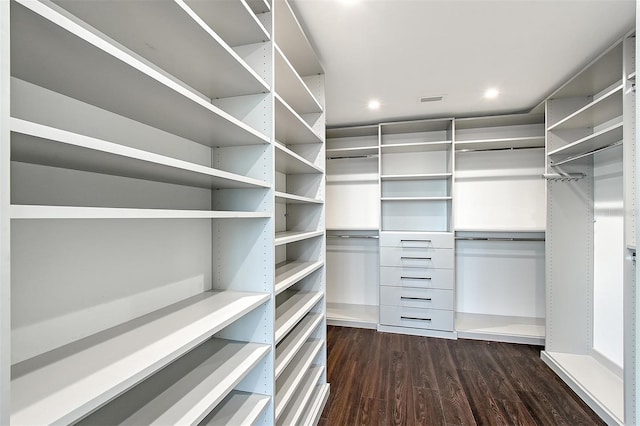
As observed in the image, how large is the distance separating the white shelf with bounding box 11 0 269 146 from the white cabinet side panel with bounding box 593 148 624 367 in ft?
9.62

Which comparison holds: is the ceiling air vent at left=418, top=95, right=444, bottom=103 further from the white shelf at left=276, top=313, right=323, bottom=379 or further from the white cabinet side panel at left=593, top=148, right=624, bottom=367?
the white shelf at left=276, top=313, right=323, bottom=379

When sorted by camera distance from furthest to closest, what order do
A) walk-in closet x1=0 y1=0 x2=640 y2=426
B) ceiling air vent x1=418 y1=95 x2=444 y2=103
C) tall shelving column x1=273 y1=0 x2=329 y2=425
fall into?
ceiling air vent x1=418 y1=95 x2=444 y2=103, tall shelving column x1=273 y1=0 x2=329 y2=425, walk-in closet x1=0 y1=0 x2=640 y2=426

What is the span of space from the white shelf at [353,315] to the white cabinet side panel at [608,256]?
2.02 metres

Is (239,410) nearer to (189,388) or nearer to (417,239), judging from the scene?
(189,388)

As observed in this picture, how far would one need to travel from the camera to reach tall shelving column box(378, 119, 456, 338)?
3256 mm

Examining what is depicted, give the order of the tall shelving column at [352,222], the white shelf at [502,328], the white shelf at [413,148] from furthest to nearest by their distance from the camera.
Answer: the tall shelving column at [352,222]
the white shelf at [413,148]
the white shelf at [502,328]

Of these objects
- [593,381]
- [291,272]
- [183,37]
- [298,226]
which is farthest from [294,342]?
[593,381]

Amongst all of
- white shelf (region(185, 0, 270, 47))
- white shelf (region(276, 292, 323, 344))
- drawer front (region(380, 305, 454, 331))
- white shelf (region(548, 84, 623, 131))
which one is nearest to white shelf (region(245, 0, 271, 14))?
white shelf (region(185, 0, 270, 47))

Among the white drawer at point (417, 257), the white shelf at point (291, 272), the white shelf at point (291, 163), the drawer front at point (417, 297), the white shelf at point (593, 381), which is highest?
the white shelf at point (291, 163)

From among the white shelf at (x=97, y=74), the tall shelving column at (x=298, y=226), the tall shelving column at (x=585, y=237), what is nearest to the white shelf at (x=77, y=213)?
the white shelf at (x=97, y=74)

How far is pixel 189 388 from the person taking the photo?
100 cm

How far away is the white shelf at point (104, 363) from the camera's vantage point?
552mm

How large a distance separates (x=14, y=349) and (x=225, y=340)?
2.41ft

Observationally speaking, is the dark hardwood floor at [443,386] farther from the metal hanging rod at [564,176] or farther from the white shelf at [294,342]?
the metal hanging rod at [564,176]
